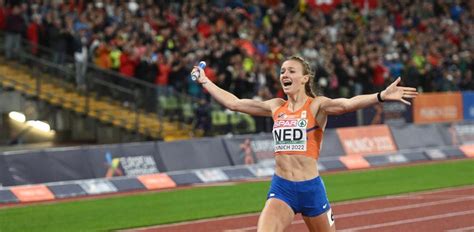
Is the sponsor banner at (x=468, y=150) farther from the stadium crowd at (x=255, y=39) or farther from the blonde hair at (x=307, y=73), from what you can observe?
the blonde hair at (x=307, y=73)

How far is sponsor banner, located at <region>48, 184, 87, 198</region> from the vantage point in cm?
1733

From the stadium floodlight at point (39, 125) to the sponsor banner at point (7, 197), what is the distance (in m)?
6.18

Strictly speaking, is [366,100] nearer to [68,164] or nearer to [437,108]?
[68,164]

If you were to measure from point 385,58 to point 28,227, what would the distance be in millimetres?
19115

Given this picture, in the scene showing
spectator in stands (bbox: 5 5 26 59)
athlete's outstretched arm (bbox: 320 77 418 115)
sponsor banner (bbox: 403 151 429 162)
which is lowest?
sponsor banner (bbox: 403 151 429 162)

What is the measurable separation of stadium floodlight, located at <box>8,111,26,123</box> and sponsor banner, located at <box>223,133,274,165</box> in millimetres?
4907

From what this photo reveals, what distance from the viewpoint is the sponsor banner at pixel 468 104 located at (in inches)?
1187

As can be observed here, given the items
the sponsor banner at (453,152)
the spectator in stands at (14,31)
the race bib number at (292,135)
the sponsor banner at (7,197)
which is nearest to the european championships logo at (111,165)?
the sponsor banner at (7,197)

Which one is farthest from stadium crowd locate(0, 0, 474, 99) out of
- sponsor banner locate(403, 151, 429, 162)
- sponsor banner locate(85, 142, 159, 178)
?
sponsor banner locate(85, 142, 159, 178)

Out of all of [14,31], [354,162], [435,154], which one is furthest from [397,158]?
[14,31]

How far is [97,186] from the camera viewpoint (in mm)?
18047

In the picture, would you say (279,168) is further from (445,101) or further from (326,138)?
(445,101)

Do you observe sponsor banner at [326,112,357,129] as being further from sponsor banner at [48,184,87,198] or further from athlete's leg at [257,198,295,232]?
athlete's leg at [257,198,295,232]

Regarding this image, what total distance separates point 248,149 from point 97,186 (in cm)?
437
